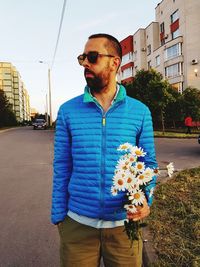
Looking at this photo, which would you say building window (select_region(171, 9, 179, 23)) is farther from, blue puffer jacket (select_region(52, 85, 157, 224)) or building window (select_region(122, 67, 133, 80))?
blue puffer jacket (select_region(52, 85, 157, 224))

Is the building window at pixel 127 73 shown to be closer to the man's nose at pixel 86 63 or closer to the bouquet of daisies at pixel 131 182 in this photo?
the man's nose at pixel 86 63

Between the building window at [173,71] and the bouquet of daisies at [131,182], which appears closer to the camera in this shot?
the bouquet of daisies at [131,182]

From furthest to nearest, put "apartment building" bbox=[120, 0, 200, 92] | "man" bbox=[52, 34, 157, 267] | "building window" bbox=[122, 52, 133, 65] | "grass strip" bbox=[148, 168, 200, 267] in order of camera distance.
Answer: "building window" bbox=[122, 52, 133, 65] < "apartment building" bbox=[120, 0, 200, 92] < "grass strip" bbox=[148, 168, 200, 267] < "man" bbox=[52, 34, 157, 267]

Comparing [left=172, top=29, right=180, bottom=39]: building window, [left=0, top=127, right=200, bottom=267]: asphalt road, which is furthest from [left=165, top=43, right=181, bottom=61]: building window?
[left=0, top=127, right=200, bottom=267]: asphalt road

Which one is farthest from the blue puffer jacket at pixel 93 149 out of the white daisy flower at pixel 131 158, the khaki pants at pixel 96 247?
the white daisy flower at pixel 131 158

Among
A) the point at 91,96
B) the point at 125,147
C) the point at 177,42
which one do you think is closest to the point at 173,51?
the point at 177,42

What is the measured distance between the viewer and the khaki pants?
2121 millimetres

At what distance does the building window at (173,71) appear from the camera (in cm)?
4712

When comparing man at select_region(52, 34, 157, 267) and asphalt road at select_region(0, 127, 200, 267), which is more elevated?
man at select_region(52, 34, 157, 267)

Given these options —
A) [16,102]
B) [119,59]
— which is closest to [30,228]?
[119,59]

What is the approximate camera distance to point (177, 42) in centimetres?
4684

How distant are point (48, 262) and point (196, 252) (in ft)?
5.70

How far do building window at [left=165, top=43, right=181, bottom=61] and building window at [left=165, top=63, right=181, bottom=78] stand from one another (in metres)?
1.45

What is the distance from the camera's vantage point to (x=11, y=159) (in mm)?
13805
